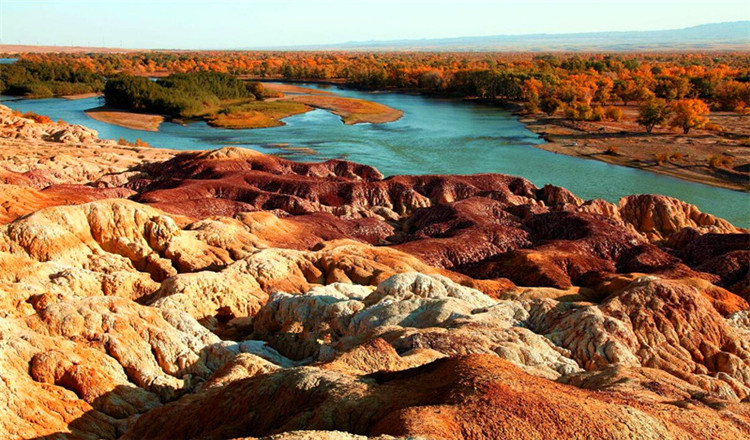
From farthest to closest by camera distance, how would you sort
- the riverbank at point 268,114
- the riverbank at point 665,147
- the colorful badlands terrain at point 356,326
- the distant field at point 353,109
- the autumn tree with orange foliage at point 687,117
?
1. the distant field at point 353,109
2. the riverbank at point 268,114
3. the autumn tree with orange foliage at point 687,117
4. the riverbank at point 665,147
5. the colorful badlands terrain at point 356,326

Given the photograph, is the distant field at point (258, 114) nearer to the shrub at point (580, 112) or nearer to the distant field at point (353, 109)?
the distant field at point (353, 109)

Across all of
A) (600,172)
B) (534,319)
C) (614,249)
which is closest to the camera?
(534,319)

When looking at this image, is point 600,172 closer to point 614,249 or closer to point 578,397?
Answer: point 614,249

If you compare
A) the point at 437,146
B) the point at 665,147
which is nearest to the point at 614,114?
the point at 665,147

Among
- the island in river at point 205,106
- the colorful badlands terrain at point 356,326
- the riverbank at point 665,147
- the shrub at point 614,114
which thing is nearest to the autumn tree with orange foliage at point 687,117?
the riverbank at point 665,147

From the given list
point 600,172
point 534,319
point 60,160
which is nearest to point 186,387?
point 534,319

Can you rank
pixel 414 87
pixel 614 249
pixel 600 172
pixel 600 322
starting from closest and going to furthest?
pixel 600 322 < pixel 614 249 < pixel 600 172 < pixel 414 87

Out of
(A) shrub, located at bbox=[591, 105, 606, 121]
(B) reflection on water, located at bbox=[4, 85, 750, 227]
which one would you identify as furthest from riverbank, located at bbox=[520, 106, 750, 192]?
(B) reflection on water, located at bbox=[4, 85, 750, 227]
